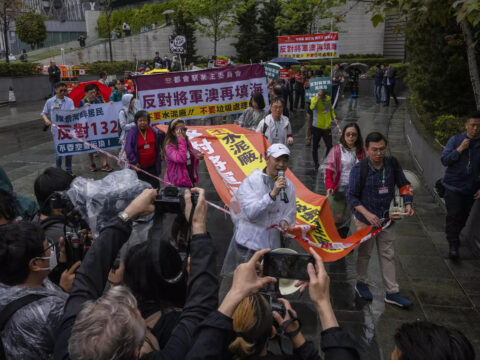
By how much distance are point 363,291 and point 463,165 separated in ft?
6.41

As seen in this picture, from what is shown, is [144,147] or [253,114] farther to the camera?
[253,114]

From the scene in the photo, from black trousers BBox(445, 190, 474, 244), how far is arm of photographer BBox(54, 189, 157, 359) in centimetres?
427

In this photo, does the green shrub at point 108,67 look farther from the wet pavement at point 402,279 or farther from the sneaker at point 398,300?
the sneaker at point 398,300

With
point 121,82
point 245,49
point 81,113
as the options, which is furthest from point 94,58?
point 81,113

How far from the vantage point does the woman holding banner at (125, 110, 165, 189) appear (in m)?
6.11

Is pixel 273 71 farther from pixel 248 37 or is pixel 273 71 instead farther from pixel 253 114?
pixel 248 37

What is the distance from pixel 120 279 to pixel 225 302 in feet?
2.98

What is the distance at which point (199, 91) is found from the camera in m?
7.67

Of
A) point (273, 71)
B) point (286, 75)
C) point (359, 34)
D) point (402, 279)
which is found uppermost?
point (359, 34)

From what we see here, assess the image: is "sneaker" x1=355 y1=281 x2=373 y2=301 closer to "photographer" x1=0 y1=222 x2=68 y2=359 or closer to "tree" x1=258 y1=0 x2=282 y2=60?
"photographer" x1=0 y1=222 x2=68 y2=359

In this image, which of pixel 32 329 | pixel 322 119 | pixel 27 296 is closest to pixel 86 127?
pixel 322 119

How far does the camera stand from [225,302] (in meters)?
1.76

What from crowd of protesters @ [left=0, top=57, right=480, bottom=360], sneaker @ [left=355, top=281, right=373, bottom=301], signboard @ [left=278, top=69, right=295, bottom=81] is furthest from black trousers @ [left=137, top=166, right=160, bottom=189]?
signboard @ [left=278, top=69, right=295, bottom=81]

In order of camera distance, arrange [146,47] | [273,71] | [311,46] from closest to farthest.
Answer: [273,71], [311,46], [146,47]
